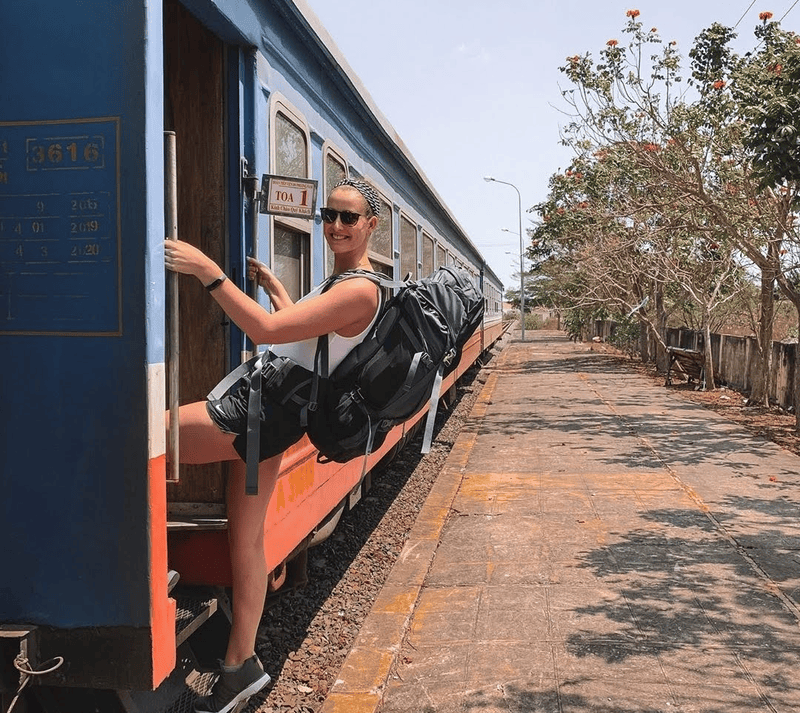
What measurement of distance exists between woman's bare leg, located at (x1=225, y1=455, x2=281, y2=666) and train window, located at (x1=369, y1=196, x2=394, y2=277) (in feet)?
8.97

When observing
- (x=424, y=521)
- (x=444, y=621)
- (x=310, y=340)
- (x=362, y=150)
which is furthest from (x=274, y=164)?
(x=424, y=521)

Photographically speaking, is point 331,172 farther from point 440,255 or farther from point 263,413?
point 440,255

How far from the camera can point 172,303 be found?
2367 millimetres

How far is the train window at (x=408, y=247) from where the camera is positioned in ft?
22.8

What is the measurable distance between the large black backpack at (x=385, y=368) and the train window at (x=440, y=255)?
279 inches

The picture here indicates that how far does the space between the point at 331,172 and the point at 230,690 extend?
2.54 metres

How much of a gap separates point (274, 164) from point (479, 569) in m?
2.91

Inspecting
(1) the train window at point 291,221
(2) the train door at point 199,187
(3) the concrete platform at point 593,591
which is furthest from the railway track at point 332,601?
(1) the train window at point 291,221

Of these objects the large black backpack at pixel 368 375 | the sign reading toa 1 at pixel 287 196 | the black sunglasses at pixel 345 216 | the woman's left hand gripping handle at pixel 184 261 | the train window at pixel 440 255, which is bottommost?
the large black backpack at pixel 368 375

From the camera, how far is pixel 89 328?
222 centimetres

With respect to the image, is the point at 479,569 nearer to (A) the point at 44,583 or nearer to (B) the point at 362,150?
(B) the point at 362,150

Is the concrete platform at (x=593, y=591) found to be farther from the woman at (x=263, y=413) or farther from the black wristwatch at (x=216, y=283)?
the black wristwatch at (x=216, y=283)

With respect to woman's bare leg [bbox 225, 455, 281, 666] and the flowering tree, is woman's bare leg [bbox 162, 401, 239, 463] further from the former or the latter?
the flowering tree

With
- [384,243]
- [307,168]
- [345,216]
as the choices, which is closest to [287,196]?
[345,216]
